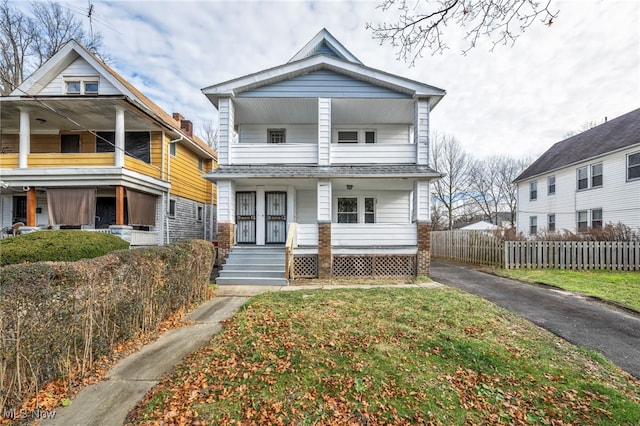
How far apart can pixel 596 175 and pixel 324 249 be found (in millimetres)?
18170

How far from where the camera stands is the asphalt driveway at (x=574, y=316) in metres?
4.38

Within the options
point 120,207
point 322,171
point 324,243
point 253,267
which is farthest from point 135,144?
point 324,243

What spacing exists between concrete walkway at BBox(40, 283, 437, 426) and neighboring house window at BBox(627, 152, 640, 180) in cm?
2055

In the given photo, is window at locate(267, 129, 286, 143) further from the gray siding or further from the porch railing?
the porch railing

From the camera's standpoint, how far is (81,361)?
344 centimetres

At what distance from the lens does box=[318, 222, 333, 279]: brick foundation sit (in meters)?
9.84

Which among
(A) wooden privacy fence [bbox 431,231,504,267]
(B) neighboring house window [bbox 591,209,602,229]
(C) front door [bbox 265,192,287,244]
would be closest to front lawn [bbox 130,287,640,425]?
(C) front door [bbox 265,192,287,244]

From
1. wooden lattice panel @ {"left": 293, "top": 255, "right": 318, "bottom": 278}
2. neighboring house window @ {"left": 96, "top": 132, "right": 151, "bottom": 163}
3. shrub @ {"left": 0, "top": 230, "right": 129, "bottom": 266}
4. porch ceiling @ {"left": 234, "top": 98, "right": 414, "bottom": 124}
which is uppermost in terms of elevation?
porch ceiling @ {"left": 234, "top": 98, "right": 414, "bottom": 124}

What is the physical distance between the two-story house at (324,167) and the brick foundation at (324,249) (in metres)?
0.03

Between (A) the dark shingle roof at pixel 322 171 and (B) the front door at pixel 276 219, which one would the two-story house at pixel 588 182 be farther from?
(B) the front door at pixel 276 219

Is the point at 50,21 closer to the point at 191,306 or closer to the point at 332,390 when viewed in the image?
the point at 191,306

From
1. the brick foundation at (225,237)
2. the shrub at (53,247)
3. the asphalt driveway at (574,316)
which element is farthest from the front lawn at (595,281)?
the shrub at (53,247)

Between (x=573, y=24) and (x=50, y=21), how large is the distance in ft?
91.7

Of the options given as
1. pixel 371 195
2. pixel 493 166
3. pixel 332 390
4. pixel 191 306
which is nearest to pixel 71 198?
pixel 191 306
